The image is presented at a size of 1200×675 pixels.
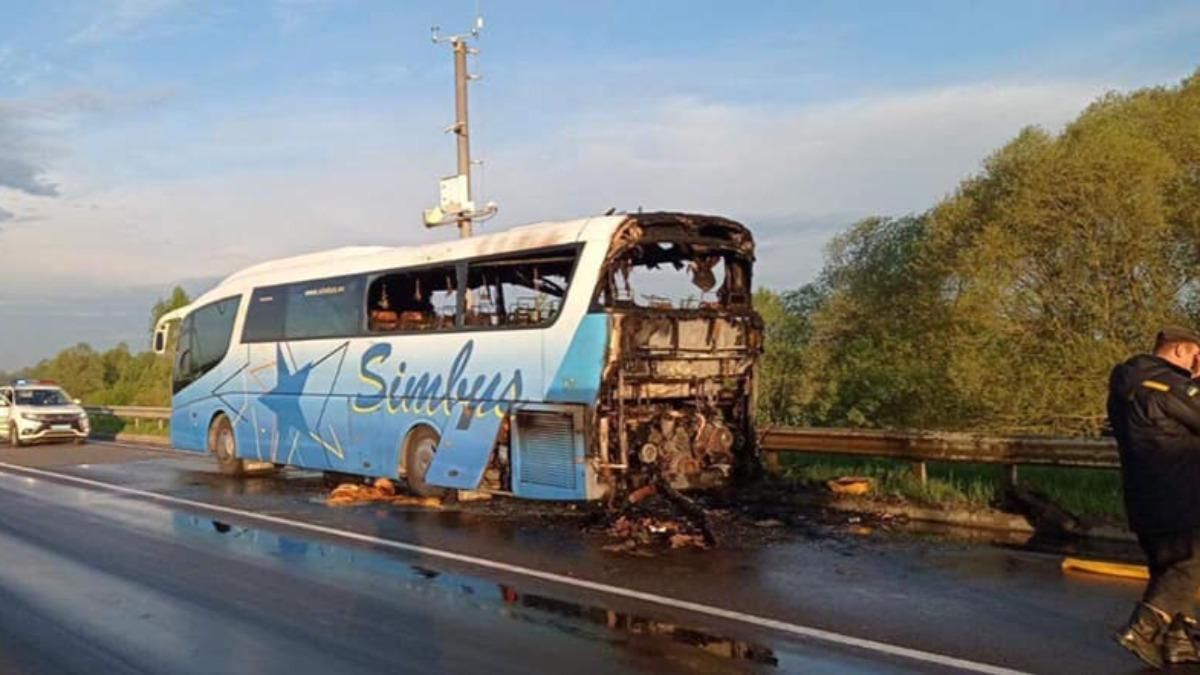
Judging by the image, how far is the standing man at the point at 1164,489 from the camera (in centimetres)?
593

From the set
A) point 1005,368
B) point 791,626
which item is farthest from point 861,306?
point 791,626

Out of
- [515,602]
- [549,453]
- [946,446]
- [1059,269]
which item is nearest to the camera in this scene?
[515,602]

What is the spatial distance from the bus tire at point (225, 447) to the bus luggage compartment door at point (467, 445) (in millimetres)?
6226

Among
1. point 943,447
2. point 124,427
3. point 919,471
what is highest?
point 943,447

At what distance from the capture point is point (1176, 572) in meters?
6.02

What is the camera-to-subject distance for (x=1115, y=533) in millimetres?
10281

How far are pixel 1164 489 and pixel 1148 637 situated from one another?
81 cm

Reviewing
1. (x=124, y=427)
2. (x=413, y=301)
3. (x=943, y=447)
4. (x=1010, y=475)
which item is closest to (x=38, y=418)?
(x=124, y=427)

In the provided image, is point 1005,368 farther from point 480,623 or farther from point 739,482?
point 480,623

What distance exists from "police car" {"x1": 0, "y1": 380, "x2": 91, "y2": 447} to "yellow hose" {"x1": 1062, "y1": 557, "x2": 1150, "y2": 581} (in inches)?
1029

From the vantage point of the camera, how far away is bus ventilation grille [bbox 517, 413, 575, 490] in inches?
473

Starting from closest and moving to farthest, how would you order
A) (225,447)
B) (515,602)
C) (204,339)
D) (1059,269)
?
(515,602)
(225,447)
(204,339)
(1059,269)

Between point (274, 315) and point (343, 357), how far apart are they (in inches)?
93.1

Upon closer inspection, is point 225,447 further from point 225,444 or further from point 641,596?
point 641,596
